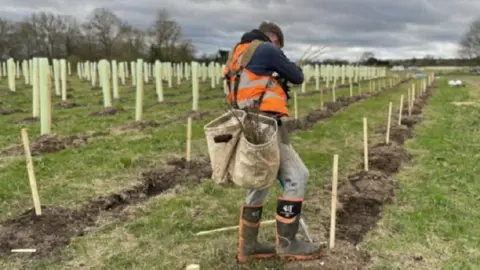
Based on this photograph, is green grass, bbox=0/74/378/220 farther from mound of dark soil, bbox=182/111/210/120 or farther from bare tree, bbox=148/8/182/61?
bare tree, bbox=148/8/182/61

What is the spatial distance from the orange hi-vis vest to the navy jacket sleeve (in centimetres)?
9

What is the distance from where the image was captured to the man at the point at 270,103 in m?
4.14

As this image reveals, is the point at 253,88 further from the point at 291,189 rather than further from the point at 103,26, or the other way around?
the point at 103,26

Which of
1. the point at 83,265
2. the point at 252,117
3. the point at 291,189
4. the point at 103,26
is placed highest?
the point at 103,26

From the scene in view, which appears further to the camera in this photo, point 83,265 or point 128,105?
point 128,105

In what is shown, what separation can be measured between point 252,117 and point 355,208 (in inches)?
117

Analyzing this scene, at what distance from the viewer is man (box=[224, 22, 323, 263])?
4145mm

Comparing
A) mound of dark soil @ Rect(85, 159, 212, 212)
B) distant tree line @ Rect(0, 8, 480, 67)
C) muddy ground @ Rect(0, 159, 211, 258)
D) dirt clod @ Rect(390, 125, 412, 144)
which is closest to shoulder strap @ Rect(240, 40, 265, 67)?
muddy ground @ Rect(0, 159, 211, 258)

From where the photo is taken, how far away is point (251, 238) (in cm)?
463

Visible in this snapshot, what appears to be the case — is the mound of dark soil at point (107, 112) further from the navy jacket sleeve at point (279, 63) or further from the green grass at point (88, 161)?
the navy jacket sleeve at point (279, 63)

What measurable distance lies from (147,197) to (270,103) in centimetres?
353

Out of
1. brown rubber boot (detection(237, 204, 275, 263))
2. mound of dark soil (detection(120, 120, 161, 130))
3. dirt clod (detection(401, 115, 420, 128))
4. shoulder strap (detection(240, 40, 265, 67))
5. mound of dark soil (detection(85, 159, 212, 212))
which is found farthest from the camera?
dirt clod (detection(401, 115, 420, 128))

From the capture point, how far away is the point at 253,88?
4215mm

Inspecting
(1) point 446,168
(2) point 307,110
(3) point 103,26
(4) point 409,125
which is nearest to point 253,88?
(1) point 446,168
